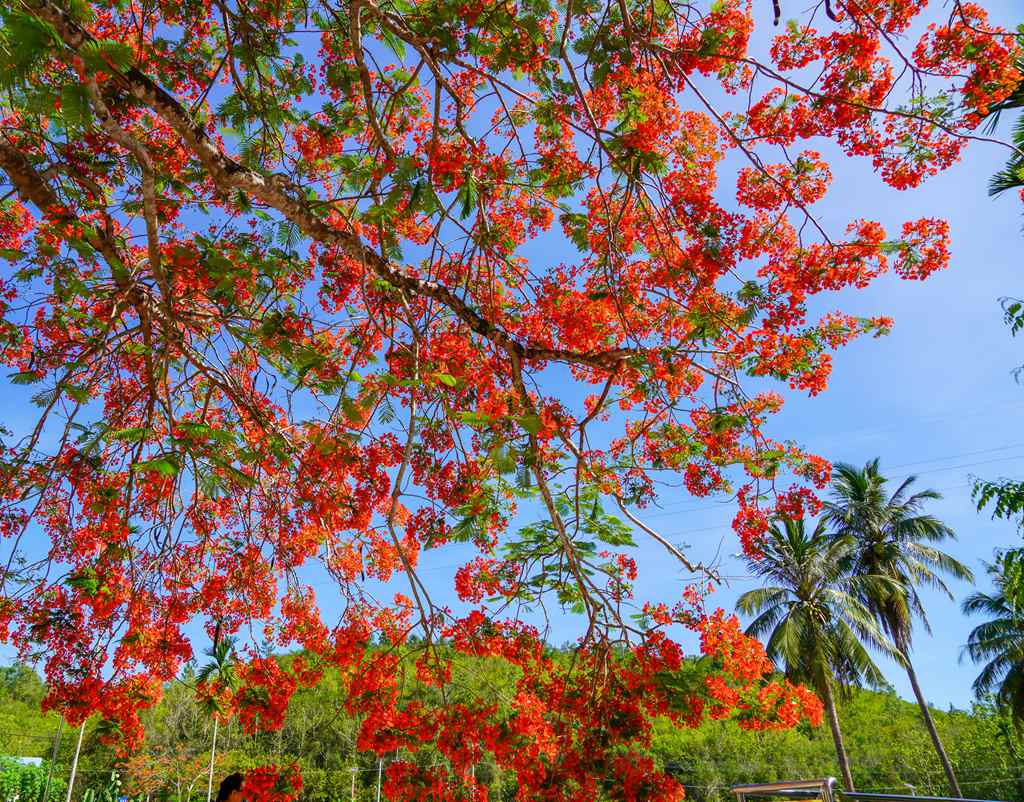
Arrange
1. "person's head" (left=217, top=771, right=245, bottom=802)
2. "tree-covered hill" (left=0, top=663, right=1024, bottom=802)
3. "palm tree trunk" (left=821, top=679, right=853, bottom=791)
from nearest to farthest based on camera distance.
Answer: "person's head" (left=217, top=771, right=245, bottom=802)
"palm tree trunk" (left=821, top=679, right=853, bottom=791)
"tree-covered hill" (left=0, top=663, right=1024, bottom=802)

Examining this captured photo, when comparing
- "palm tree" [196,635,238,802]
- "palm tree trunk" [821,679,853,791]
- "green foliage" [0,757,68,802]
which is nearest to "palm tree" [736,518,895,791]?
"palm tree trunk" [821,679,853,791]

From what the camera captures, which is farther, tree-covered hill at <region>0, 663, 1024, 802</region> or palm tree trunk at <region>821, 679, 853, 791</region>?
tree-covered hill at <region>0, 663, 1024, 802</region>

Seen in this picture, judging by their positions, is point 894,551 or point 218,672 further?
point 894,551

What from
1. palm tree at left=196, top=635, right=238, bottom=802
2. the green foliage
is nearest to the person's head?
palm tree at left=196, top=635, right=238, bottom=802

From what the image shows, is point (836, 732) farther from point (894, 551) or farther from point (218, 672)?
point (218, 672)

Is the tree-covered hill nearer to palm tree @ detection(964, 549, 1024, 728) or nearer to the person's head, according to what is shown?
palm tree @ detection(964, 549, 1024, 728)

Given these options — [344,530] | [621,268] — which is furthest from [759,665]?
[344,530]

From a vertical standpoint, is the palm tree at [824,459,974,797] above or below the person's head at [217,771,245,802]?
above

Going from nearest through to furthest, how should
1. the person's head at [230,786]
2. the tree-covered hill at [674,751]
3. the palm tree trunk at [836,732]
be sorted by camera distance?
the person's head at [230,786], the palm tree trunk at [836,732], the tree-covered hill at [674,751]

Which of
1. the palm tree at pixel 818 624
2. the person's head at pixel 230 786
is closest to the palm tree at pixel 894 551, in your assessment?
the palm tree at pixel 818 624

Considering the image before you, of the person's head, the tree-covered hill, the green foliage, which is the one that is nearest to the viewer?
the person's head

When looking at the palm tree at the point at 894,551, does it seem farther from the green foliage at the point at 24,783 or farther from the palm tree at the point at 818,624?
the green foliage at the point at 24,783

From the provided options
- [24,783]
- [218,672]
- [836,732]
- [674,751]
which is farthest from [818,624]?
[24,783]

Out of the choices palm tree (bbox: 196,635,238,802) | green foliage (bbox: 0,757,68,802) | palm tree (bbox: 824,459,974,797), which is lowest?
green foliage (bbox: 0,757,68,802)
